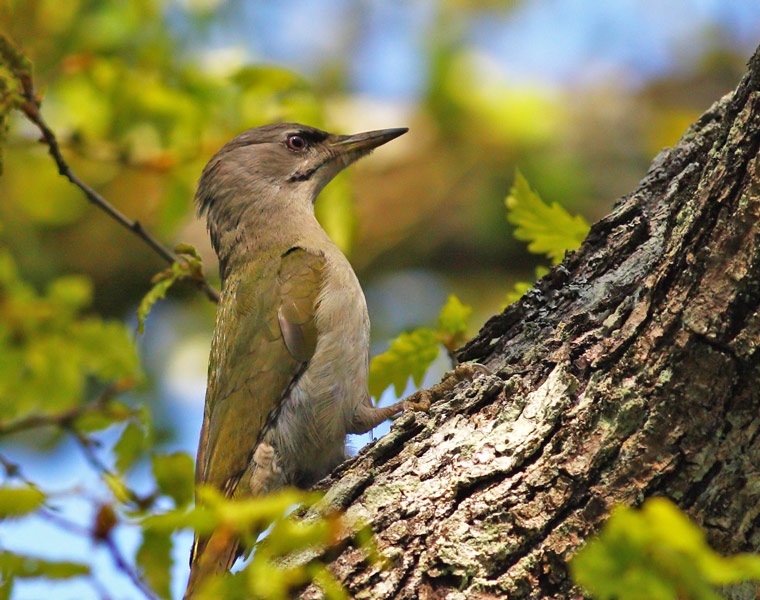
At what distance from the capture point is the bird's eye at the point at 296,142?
20.5 feet

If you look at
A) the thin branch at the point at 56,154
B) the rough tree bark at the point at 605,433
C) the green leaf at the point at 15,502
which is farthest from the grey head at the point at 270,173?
the green leaf at the point at 15,502

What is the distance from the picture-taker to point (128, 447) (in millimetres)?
4145

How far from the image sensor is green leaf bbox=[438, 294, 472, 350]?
13.6 feet

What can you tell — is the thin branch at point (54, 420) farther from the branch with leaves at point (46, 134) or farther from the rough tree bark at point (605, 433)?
the rough tree bark at point (605, 433)

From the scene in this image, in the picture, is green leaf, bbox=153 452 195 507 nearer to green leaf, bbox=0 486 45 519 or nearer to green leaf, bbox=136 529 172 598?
green leaf, bbox=136 529 172 598

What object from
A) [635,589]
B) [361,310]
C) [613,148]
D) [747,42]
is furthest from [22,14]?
[747,42]

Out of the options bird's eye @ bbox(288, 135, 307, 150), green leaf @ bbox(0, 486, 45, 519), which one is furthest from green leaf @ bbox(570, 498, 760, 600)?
bird's eye @ bbox(288, 135, 307, 150)

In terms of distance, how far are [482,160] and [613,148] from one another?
1683mm

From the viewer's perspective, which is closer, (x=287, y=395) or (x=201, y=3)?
(x=287, y=395)

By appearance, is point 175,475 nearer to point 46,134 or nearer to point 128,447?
point 128,447

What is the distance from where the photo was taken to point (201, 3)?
820 centimetres

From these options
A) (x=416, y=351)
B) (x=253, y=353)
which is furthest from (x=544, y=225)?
(x=253, y=353)

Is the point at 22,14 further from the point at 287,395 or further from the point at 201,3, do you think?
the point at 287,395

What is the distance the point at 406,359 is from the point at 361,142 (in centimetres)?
236
